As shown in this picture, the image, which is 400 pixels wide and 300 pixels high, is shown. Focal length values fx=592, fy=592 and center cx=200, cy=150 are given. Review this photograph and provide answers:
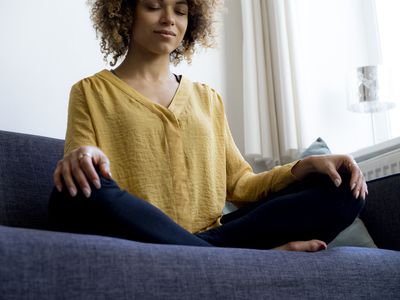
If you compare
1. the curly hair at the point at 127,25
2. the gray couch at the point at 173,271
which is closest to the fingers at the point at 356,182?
the gray couch at the point at 173,271

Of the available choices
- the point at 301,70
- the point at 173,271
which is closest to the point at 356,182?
the point at 173,271

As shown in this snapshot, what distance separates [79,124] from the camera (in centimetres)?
133

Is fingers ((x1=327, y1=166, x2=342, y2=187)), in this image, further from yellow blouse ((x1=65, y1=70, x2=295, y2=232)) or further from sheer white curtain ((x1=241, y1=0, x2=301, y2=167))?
sheer white curtain ((x1=241, y1=0, x2=301, y2=167))

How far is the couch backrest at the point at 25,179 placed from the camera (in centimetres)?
147

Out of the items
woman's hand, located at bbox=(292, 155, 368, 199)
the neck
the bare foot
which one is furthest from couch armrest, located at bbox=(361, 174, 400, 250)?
the neck

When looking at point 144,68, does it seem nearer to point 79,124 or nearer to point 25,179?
point 79,124

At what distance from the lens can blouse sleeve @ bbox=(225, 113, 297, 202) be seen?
1.31 metres

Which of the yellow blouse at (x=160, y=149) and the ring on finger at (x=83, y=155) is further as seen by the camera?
the yellow blouse at (x=160, y=149)

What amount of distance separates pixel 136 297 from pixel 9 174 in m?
0.80

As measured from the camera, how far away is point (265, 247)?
116 centimetres

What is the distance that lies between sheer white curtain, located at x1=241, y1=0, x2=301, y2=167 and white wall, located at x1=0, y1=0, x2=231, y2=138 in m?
0.61

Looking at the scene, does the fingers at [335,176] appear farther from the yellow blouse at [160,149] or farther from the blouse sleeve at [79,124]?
the blouse sleeve at [79,124]

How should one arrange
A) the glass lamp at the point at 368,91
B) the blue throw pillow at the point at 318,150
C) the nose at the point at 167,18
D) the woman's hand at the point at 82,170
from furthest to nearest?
the glass lamp at the point at 368,91, the blue throw pillow at the point at 318,150, the nose at the point at 167,18, the woman's hand at the point at 82,170

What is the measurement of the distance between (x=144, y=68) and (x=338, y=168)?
0.59 meters
